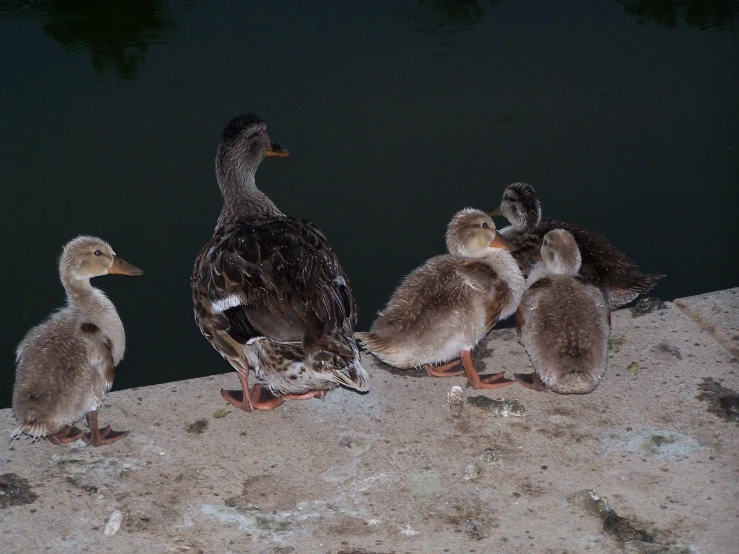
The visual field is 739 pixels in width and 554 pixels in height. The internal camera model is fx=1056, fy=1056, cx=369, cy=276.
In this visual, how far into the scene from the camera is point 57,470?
4.85m

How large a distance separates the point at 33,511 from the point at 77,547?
0.33m

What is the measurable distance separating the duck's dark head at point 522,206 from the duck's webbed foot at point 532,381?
152 cm

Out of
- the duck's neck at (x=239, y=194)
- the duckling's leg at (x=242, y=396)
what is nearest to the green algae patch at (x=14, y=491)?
the duckling's leg at (x=242, y=396)

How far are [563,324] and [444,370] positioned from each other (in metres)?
0.70

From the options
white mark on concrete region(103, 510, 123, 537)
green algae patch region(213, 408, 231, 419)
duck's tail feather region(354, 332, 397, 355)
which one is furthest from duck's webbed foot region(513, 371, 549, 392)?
white mark on concrete region(103, 510, 123, 537)

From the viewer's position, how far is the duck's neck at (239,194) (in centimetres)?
649

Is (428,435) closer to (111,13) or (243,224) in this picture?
(243,224)

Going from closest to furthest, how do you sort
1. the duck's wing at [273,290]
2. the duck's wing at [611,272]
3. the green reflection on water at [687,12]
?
the duck's wing at [273,290] → the duck's wing at [611,272] → the green reflection on water at [687,12]

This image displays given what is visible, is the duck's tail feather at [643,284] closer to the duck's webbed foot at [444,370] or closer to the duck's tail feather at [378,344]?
the duck's webbed foot at [444,370]

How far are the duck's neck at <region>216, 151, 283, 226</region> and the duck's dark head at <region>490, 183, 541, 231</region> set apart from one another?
157 cm

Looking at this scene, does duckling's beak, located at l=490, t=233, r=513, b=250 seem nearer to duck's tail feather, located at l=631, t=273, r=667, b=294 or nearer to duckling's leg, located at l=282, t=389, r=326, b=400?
duck's tail feather, located at l=631, t=273, r=667, b=294

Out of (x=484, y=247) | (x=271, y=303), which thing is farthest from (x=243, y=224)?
(x=484, y=247)

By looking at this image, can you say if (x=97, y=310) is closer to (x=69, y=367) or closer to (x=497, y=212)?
(x=69, y=367)

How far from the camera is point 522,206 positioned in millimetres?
6930
